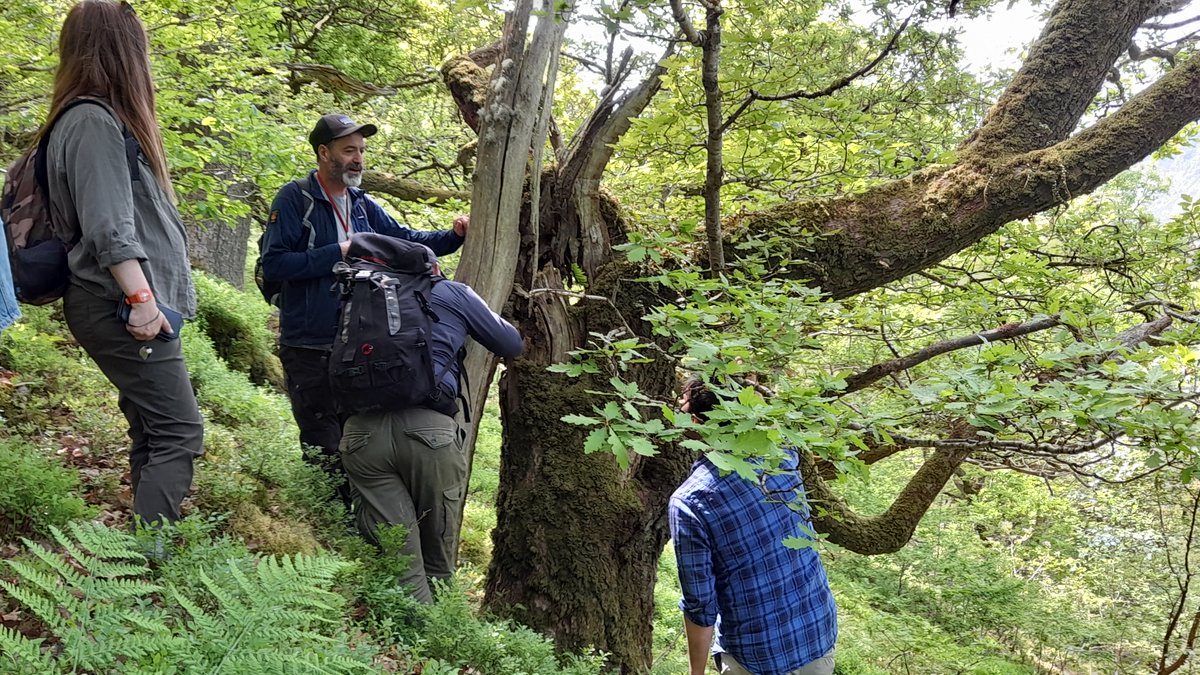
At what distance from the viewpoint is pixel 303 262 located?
11.4ft

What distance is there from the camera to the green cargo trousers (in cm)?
317

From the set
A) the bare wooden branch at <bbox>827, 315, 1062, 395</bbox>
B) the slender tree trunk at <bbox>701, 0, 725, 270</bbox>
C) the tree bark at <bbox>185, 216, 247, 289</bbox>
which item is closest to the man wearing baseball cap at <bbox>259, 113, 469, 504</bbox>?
the slender tree trunk at <bbox>701, 0, 725, 270</bbox>

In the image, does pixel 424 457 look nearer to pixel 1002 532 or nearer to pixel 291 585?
pixel 291 585

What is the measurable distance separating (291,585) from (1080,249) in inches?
223

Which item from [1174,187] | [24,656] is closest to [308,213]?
[24,656]

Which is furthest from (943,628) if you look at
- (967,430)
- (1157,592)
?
(967,430)

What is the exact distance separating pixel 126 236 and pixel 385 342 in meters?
1.00

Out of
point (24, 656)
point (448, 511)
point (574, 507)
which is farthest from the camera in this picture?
point (574, 507)

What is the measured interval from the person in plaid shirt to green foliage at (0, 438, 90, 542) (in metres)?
2.60

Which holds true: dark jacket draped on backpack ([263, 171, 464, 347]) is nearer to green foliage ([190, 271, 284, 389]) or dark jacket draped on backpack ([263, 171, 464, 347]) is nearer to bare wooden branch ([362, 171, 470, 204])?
bare wooden branch ([362, 171, 470, 204])

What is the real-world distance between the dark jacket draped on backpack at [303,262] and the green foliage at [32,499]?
1.11 m

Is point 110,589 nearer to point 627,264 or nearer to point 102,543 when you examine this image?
point 102,543

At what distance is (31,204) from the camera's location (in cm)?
261

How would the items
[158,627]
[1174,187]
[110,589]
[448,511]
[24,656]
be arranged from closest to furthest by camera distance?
[24,656]
[158,627]
[110,589]
[448,511]
[1174,187]
